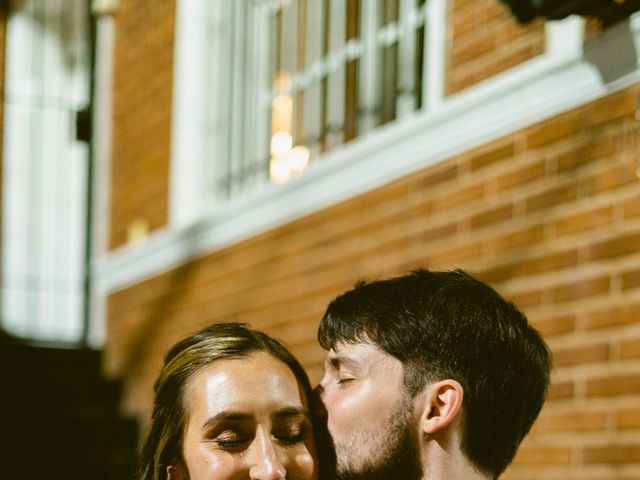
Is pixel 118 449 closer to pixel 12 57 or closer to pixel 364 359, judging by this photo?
pixel 12 57

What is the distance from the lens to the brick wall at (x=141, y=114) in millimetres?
6828

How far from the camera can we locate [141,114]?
720cm

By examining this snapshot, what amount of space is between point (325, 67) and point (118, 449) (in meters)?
2.87

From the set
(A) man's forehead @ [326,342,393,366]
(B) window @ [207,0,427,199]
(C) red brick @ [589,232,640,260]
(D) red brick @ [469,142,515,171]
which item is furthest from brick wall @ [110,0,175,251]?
(A) man's forehead @ [326,342,393,366]

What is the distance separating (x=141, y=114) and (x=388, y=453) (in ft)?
16.4

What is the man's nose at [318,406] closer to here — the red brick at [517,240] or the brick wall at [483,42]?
the red brick at [517,240]

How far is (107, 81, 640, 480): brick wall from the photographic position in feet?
Result: 11.4

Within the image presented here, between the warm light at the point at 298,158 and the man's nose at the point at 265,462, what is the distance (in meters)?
3.25

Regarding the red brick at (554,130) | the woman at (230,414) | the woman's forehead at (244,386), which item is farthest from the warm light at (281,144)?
the woman's forehead at (244,386)

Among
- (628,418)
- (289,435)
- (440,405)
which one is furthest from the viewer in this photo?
(628,418)

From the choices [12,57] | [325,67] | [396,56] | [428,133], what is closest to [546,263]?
[428,133]

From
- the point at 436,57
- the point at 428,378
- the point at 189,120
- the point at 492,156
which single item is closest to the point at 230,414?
the point at 428,378

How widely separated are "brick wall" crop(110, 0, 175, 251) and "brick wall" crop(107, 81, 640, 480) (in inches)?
78.4

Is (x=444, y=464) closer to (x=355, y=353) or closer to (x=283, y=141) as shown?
(x=355, y=353)
